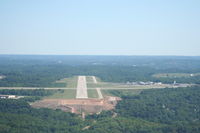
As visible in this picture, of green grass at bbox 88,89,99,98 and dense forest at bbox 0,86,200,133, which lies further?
green grass at bbox 88,89,99,98

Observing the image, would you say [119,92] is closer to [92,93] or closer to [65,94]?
[92,93]

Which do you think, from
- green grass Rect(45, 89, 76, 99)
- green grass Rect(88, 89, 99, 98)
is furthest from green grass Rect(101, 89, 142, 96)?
green grass Rect(45, 89, 76, 99)

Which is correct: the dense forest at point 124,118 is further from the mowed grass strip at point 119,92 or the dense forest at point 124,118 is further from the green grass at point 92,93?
the green grass at point 92,93

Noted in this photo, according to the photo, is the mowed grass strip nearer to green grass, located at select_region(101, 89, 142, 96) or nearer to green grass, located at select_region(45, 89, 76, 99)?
green grass, located at select_region(101, 89, 142, 96)

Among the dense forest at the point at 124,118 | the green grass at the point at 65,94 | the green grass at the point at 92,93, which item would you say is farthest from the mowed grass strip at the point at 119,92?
the dense forest at the point at 124,118

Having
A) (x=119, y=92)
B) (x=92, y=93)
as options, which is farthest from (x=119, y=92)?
(x=92, y=93)

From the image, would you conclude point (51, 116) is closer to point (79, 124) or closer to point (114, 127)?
point (79, 124)

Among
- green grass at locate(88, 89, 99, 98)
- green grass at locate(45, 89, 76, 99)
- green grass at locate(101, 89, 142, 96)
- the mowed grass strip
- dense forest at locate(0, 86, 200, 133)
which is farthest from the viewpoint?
green grass at locate(101, 89, 142, 96)

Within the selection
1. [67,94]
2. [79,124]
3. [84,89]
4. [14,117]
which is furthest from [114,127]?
[84,89]
